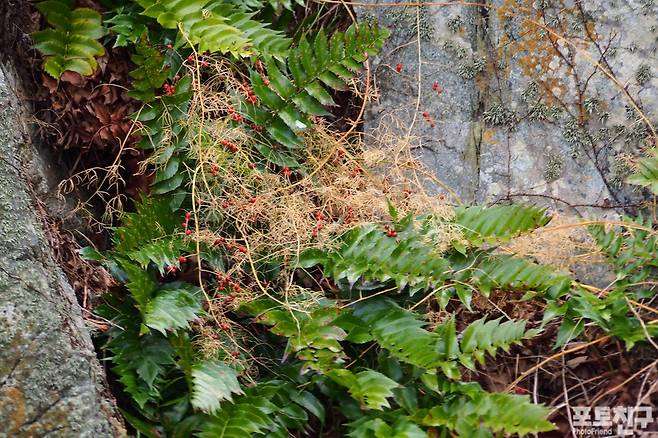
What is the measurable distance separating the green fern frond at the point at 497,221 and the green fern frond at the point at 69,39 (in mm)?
1590

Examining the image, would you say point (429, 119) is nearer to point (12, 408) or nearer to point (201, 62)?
point (201, 62)

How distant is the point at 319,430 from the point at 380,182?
108cm

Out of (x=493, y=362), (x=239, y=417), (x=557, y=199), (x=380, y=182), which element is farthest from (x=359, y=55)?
(x=239, y=417)

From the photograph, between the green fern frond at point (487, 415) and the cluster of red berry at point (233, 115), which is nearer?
the green fern frond at point (487, 415)

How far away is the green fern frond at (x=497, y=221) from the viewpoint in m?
2.53

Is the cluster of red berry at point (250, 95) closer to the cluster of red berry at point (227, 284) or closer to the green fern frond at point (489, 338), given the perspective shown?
the cluster of red berry at point (227, 284)

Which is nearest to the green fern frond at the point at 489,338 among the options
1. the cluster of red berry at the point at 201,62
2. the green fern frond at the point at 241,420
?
the green fern frond at the point at 241,420

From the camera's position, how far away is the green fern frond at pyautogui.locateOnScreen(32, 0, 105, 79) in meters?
2.67

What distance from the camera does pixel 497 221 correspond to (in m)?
2.63

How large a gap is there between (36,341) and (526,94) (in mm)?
2314

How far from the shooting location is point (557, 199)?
9.95 ft

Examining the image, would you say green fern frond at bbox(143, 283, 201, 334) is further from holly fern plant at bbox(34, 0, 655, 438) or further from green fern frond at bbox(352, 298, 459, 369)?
green fern frond at bbox(352, 298, 459, 369)

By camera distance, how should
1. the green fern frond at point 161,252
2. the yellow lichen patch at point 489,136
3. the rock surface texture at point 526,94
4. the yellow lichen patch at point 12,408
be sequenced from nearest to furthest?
1. the yellow lichen patch at point 12,408
2. the green fern frond at point 161,252
3. the rock surface texture at point 526,94
4. the yellow lichen patch at point 489,136

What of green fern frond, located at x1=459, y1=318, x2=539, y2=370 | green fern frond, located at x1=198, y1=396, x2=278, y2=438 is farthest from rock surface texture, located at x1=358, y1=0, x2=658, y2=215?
green fern frond, located at x1=198, y1=396, x2=278, y2=438
